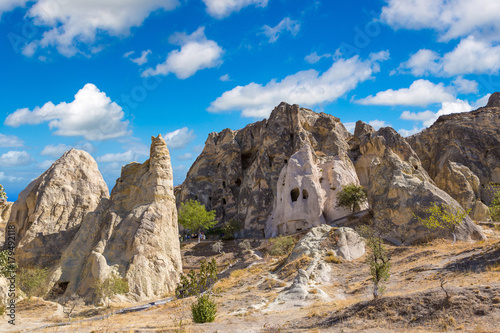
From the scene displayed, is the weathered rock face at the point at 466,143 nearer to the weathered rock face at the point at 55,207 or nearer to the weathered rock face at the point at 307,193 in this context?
the weathered rock face at the point at 307,193

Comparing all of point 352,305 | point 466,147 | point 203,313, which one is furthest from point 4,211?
point 466,147

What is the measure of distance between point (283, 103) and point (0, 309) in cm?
5614

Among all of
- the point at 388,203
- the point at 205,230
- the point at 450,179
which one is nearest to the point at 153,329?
the point at 388,203

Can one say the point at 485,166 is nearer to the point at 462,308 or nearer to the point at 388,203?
the point at 388,203

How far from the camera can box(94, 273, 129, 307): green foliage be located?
974 inches

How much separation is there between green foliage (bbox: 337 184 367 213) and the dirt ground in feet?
55.0

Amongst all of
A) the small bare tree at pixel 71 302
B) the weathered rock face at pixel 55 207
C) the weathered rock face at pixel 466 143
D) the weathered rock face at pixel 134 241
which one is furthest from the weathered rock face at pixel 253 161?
the small bare tree at pixel 71 302

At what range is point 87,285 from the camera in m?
26.7

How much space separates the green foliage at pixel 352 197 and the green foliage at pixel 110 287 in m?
30.6

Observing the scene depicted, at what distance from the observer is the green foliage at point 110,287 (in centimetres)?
2473

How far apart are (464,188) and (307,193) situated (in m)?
24.5

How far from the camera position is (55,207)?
32.9m

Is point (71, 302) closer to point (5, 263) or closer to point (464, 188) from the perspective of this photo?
point (5, 263)

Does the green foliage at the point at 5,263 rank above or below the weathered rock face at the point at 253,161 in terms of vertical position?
below
